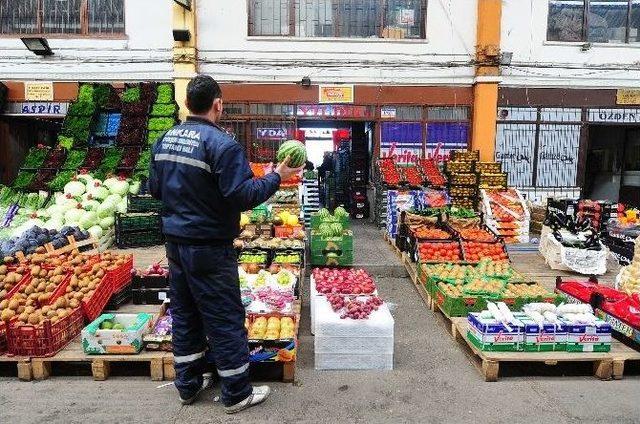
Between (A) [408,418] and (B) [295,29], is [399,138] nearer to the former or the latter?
(B) [295,29]

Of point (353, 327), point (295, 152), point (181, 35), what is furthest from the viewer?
point (181, 35)

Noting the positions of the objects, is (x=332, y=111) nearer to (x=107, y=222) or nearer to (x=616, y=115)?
(x=107, y=222)

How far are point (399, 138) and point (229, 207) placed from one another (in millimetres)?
9620

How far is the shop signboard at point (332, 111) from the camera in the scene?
1239cm

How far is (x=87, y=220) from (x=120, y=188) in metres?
1.21

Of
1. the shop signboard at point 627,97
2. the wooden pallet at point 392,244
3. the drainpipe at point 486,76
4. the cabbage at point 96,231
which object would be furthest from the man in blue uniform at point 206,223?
the shop signboard at point 627,97

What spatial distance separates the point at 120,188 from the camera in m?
9.67

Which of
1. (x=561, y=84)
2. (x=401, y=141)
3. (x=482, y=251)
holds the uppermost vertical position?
(x=561, y=84)

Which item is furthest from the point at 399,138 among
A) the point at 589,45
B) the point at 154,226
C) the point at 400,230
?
the point at 154,226

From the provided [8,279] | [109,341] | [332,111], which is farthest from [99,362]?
[332,111]

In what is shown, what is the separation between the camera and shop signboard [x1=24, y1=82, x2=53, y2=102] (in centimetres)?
1240

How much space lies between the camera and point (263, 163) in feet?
39.9

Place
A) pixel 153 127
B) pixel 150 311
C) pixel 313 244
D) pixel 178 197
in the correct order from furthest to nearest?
pixel 153 127 < pixel 313 244 < pixel 150 311 < pixel 178 197

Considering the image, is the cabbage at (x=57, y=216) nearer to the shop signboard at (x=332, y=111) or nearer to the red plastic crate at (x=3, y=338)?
the red plastic crate at (x=3, y=338)
